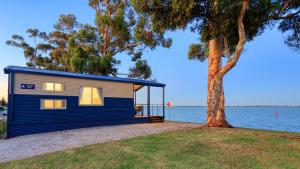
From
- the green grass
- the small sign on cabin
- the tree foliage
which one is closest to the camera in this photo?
the green grass

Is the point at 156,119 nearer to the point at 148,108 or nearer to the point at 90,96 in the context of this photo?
the point at 148,108

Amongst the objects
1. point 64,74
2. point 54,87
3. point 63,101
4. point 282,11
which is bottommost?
point 63,101

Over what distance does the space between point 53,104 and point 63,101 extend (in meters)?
0.46

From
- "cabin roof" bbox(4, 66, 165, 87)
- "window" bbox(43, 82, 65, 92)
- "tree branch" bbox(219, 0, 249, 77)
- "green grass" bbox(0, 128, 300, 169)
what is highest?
"tree branch" bbox(219, 0, 249, 77)

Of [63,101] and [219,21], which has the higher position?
[219,21]

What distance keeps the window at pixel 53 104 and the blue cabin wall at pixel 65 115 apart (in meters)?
0.16

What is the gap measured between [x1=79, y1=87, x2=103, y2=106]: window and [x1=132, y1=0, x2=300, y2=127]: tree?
442 cm

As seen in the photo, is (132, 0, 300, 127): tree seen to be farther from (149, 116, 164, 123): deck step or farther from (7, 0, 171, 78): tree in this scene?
(7, 0, 171, 78): tree

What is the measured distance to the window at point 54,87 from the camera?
961cm

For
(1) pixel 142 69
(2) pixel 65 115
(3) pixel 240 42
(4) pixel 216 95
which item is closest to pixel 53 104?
(2) pixel 65 115

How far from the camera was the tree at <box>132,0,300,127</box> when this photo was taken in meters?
8.71

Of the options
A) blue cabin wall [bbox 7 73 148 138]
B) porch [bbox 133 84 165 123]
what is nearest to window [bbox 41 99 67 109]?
blue cabin wall [bbox 7 73 148 138]

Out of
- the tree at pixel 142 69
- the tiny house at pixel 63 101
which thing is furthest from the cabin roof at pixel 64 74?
the tree at pixel 142 69

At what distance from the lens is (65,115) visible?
10.2 meters
